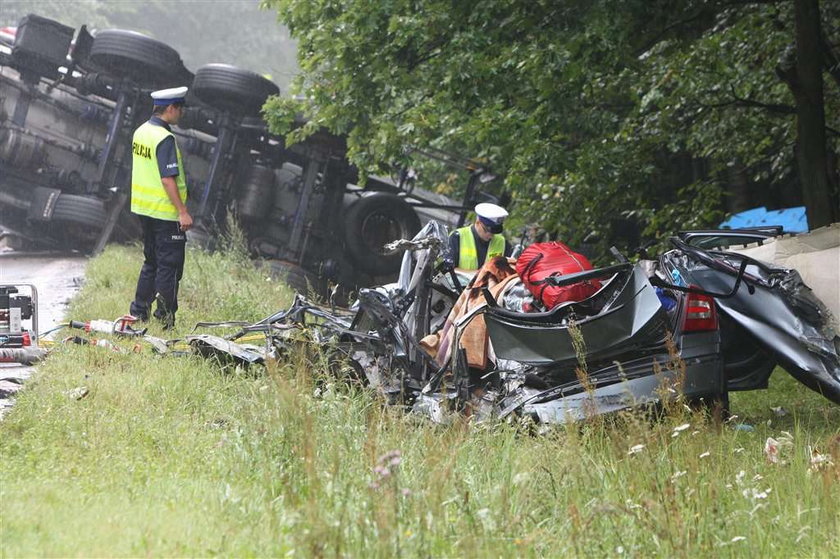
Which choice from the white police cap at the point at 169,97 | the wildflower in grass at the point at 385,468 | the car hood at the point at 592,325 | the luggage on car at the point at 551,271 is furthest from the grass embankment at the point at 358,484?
the white police cap at the point at 169,97

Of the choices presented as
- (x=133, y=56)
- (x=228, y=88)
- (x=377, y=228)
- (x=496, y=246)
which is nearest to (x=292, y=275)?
(x=377, y=228)

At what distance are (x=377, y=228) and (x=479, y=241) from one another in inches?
282

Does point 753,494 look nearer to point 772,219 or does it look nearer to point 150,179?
point 150,179

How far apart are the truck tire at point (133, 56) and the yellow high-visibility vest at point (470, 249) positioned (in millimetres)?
7137

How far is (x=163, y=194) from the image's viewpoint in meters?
9.30

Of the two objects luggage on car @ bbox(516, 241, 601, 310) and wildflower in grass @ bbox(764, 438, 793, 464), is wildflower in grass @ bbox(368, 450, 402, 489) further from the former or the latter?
luggage on car @ bbox(516, 241, 601, 310)

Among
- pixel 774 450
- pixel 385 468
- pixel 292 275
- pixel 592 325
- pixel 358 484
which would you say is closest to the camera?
pixel 385 468

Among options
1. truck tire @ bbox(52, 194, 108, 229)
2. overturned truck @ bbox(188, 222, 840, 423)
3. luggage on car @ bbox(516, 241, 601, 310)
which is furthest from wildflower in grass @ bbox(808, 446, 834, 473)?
truck tire @ bbox(52, 194, 108, 229)

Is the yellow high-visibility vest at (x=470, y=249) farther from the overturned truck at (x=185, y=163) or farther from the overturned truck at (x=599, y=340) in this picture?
the overturned truck at (x=185, y=163)

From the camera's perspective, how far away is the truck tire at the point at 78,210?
14.9m

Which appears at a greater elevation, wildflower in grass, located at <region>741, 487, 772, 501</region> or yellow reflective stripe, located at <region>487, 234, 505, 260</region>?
yellow reflective stripe, located at <region>487, 234, 505, 260</region>

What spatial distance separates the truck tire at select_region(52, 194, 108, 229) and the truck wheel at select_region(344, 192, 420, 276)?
10.5 feet

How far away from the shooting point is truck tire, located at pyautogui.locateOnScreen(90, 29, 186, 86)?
47.9ft

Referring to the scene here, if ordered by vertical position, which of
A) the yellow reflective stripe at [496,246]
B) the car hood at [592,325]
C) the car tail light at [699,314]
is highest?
the yellow reflective stripe at [496,246]
